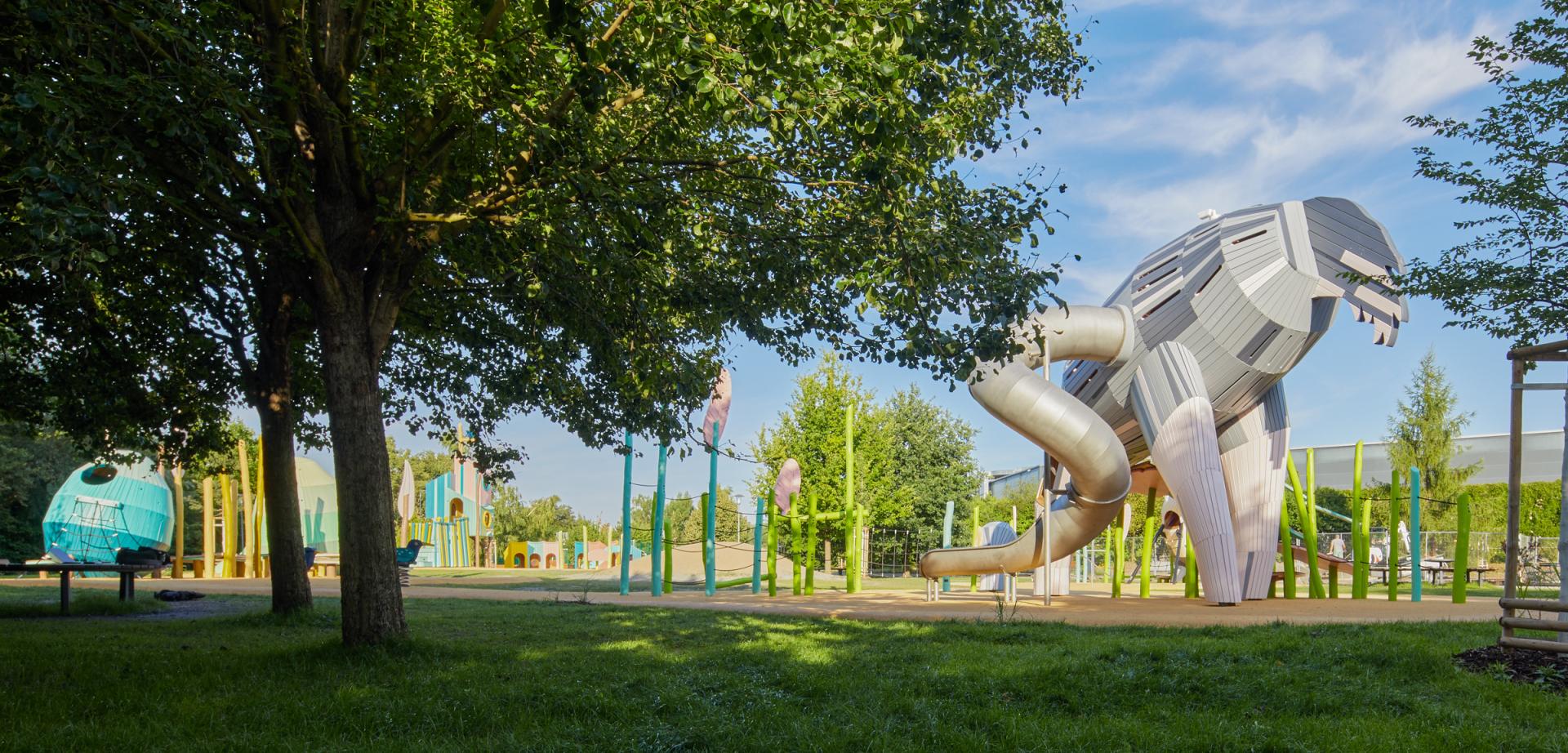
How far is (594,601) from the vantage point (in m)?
16.3

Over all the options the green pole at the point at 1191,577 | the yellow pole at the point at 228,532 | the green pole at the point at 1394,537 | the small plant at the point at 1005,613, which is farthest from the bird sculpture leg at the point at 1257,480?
the yellow pole at the point at 228,532

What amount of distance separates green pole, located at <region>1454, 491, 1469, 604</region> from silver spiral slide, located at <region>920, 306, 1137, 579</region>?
15.8 ft

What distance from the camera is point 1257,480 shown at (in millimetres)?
16891

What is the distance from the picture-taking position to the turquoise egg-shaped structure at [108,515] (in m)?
30.4

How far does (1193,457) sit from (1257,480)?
2329 mm

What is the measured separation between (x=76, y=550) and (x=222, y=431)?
65.5 ft

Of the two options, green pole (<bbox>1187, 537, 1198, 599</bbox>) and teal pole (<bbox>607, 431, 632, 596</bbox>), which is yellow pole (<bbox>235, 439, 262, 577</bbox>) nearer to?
teal pole (<bbox>607, 431, 632, 596</bbox>)

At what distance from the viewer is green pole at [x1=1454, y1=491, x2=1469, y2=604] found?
15.8 meters

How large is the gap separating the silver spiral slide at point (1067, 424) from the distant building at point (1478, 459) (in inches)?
1065

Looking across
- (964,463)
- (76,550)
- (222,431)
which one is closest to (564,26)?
(222,431)

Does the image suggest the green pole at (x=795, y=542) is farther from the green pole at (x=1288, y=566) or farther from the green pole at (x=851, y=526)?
the green pole at (x=1288, y=566)

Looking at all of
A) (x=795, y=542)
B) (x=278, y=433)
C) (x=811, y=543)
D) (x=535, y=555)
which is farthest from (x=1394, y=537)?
(x=535, y=555)

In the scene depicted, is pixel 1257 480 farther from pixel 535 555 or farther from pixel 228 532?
pixel 535 555

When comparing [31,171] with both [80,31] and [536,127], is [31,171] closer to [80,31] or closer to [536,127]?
[80,31]
